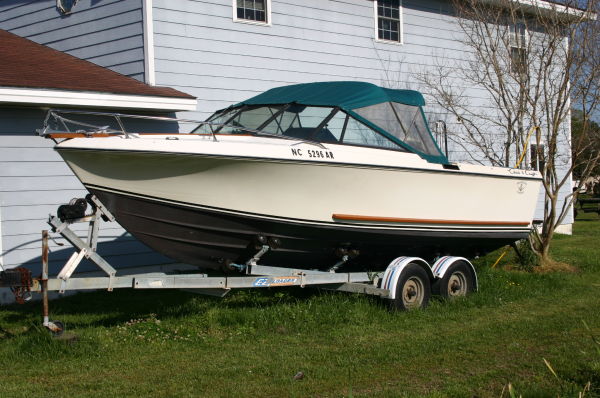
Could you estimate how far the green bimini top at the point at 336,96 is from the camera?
8219 millimetres

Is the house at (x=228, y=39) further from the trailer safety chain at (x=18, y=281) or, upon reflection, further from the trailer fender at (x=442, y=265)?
the trailer fender at (x=442, y=265)

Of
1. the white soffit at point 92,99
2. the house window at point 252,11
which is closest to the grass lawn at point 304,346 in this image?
the white soffit at point 92,99

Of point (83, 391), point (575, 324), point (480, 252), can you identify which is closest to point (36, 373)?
point (83, 391)

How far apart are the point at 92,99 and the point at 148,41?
1.61 metres

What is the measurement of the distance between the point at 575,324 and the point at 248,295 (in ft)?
12.6

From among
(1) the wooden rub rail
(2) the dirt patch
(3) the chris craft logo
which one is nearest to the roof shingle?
(1) the wooden rub rail

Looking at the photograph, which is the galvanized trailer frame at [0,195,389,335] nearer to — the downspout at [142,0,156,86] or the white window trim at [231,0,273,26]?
the downspout at [142,0,156,86]

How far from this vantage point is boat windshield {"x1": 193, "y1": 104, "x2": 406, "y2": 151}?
25.7 feet

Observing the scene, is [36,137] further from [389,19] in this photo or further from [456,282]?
[389,19]

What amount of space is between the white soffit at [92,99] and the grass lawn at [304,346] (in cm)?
260

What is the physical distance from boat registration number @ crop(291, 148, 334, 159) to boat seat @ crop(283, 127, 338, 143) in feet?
1.26

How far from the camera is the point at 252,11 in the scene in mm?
12047

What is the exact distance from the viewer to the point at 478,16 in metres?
12.5

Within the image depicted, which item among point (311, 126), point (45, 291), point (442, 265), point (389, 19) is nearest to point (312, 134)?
point (311, 126)
